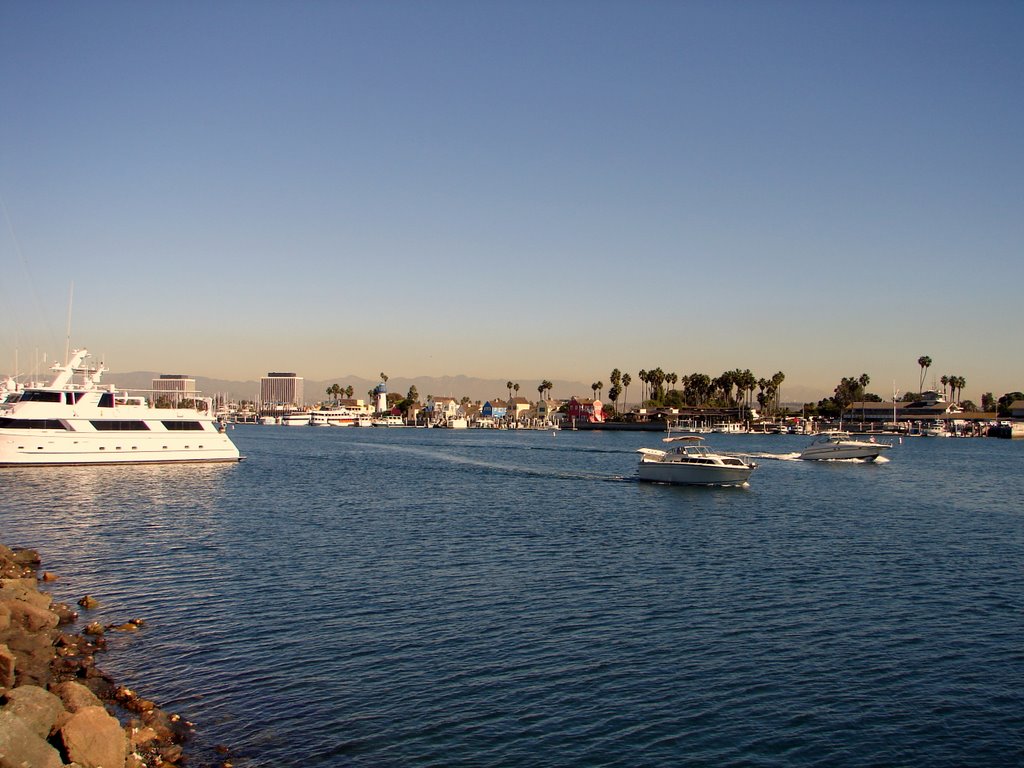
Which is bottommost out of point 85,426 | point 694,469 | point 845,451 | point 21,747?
point 21,747

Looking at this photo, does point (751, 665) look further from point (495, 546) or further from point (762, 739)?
point (495, 546)

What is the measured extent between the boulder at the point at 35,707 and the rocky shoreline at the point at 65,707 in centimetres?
2

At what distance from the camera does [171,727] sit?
57.9 ft

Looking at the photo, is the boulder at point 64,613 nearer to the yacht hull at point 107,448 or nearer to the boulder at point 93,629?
the boulder at point 93,629

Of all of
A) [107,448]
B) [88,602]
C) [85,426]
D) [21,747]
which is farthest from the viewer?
[107,448]

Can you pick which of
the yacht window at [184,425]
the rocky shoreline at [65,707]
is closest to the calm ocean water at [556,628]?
the rocky shoreline at [65,707]

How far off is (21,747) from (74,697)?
3229mm

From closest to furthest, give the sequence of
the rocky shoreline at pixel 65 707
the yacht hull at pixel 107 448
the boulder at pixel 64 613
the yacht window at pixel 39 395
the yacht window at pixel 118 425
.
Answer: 1. the rocky shoreline at pixel 65 707
2. the boulder at pixel 64 613
3. the yacht window at pixel 39 395
4. the yacht hull at pixel 107 448
5. the yacht window at pixel 118 425

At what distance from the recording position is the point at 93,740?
14914 mm

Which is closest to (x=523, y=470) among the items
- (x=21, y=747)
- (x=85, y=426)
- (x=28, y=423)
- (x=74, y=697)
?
(x=85, y=426)

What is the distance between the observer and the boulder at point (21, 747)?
13.5m

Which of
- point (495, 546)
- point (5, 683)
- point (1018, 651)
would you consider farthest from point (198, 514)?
point (1018, 651)

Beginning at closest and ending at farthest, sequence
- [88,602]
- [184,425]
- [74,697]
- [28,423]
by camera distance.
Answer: [74,697] → [88,602] → [28,423] → [184,425]

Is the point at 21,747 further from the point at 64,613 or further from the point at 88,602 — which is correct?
the point at 88,602
